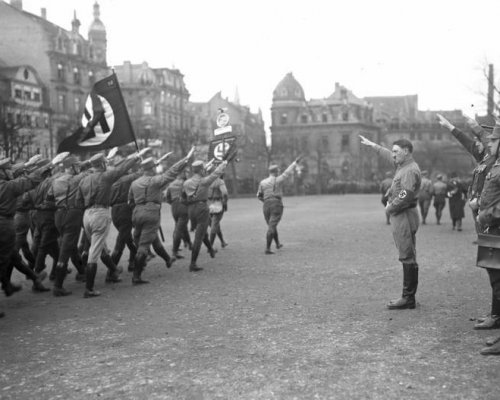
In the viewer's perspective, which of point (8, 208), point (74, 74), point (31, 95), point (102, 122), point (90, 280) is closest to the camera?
point (8, 208)

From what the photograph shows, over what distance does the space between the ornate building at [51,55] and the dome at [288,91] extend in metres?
38.5

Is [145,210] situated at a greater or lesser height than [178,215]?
greater

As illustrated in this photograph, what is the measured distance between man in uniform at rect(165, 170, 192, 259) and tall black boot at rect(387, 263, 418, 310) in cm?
516

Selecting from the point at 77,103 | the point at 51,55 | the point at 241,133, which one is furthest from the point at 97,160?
the point at 241,133

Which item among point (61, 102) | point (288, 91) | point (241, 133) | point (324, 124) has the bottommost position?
point (241, 133)

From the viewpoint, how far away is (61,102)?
66.9 metres

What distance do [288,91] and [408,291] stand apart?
316 ft

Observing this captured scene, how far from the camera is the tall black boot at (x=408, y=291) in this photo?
761 cm

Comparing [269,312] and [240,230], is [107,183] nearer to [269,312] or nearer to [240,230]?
[269,312]

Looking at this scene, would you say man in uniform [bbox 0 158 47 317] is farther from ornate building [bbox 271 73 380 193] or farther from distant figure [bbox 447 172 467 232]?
ornate building [bbox 271 73 380 193]

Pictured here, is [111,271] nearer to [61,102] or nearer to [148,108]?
[61,102]

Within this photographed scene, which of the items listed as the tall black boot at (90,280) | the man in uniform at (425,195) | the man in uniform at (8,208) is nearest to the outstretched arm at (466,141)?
the tall black boot at (90,280)

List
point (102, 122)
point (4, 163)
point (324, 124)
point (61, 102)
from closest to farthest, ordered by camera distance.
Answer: point (4, 163)
point (102, 122)
point (61, 102)
point (324, 124)

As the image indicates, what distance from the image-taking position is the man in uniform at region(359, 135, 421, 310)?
758 centimetres
